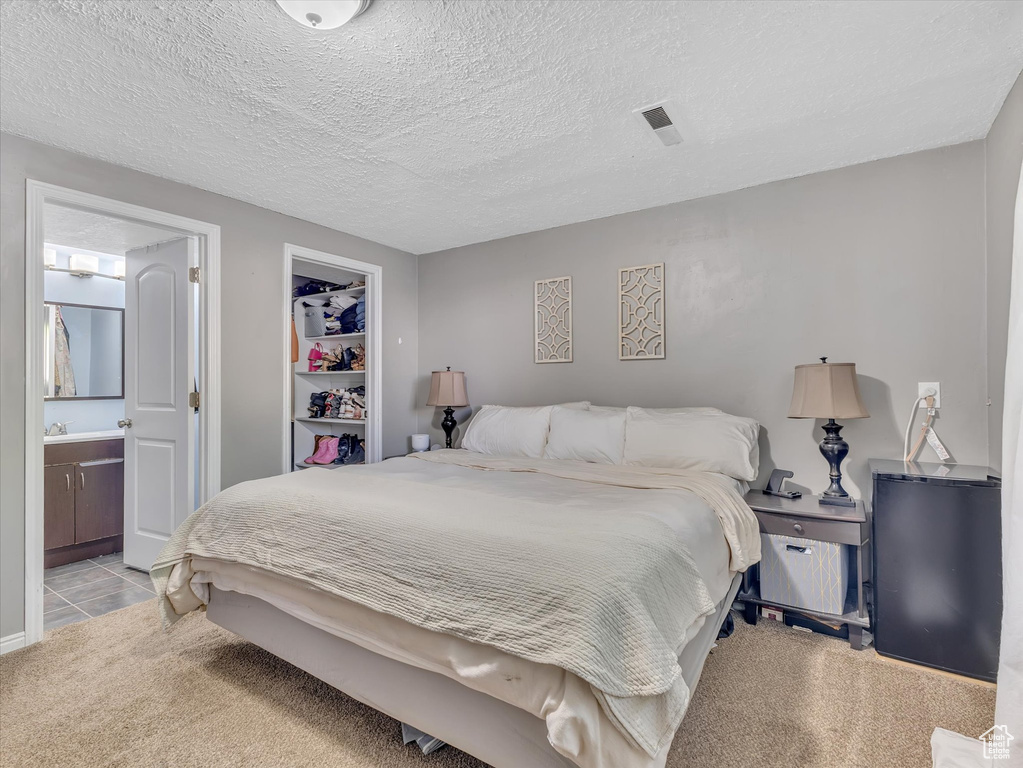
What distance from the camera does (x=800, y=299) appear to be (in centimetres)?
279

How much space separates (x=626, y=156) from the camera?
2.54 meters

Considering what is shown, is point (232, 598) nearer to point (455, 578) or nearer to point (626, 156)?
point (455, 578)

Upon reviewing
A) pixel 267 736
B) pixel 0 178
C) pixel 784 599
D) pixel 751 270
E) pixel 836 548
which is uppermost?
pixel 0 178

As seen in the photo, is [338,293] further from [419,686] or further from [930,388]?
[930,388]

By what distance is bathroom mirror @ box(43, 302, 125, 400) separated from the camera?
3.78 meters

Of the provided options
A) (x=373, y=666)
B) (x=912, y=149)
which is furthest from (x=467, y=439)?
(x=912, y=149)

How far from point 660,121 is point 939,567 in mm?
2224

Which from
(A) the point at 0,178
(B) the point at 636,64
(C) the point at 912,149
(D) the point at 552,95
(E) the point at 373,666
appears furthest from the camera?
(C) the point at 912,149

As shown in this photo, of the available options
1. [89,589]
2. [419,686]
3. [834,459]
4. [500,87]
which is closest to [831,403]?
[834,459]

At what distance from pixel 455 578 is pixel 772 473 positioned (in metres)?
2.14

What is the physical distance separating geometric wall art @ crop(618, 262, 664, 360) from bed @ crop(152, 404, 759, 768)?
117cm

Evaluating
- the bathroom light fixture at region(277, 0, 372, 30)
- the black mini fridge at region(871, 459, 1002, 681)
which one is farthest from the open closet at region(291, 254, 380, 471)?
the black mini fridge at region(871, 459, 1002, 681)

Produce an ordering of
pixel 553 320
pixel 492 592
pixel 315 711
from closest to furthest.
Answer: pixel 492 592 < pixel 315 711 < pixel 553 320

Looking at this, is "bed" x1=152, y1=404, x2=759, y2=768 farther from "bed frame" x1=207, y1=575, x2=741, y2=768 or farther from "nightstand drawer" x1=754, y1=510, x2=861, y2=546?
"nightstand drawer" x1=754, y1=510, x2=861, y2=546
